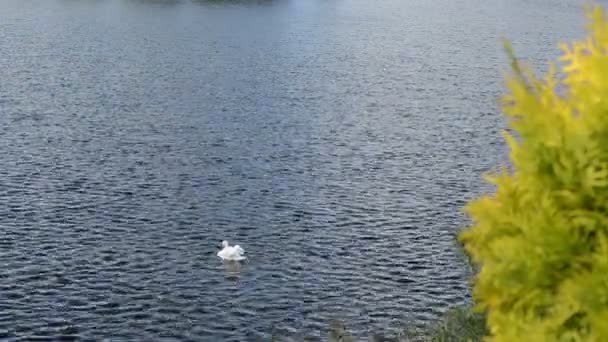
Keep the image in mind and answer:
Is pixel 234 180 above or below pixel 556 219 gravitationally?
below

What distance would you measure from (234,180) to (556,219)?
2591 cm

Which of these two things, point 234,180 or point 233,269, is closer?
point 233,269

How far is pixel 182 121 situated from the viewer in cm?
3734

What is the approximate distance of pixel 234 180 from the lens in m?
29.4

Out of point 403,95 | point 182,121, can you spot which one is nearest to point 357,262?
point 182,121

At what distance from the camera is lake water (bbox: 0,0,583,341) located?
2038 cm

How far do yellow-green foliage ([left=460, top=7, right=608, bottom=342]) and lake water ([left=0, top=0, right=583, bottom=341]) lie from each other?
1555cm

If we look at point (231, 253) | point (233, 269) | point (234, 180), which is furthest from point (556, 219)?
point (234, 180)

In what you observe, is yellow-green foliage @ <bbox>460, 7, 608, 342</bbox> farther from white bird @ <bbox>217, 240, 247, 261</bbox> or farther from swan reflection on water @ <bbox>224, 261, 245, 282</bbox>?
white bird @ <bbox>217, 240, 247, 261</bbox>

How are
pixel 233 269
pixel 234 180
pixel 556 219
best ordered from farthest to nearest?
1. pixel 234 180
2. pixel 233 269
3. pixel 556 219

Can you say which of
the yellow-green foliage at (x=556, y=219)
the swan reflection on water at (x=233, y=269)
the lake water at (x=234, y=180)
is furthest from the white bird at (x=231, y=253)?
the yellow-green foliage at (x=556, y=219)

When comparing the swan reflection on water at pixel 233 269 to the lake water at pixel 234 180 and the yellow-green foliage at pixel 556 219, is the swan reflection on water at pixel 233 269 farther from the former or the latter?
the yellow-green foliage at pixel 556 219

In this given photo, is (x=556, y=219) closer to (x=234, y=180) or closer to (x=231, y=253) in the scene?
(x=231, y=253)

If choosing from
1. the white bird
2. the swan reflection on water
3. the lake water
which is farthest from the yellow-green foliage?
the white bird
